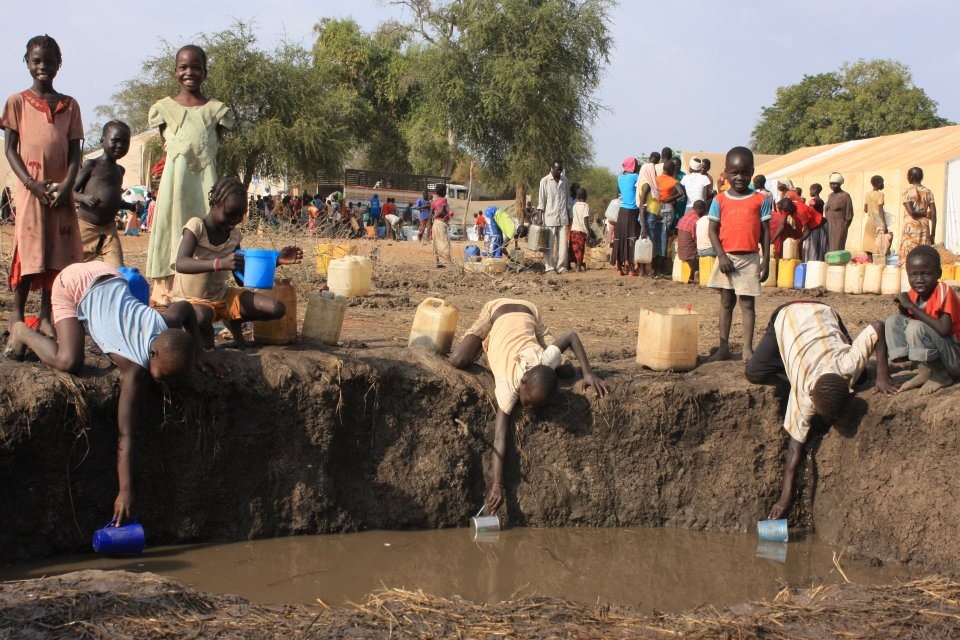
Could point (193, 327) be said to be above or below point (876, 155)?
below

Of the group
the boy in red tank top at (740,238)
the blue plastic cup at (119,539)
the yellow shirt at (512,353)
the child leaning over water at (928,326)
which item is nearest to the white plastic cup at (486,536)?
the yellow shirt at (512,353)

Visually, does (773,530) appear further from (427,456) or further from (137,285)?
(137,285)

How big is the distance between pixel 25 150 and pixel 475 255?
8485 mm

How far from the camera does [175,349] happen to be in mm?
4629

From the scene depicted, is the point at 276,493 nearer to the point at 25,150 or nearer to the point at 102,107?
the point at 25,150

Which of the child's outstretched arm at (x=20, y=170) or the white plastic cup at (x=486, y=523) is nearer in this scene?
the child's outstretched arm at (x=20, y=170)

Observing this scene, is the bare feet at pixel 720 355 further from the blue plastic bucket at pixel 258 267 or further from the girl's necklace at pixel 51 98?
the girl's necklace at pixel 51 98

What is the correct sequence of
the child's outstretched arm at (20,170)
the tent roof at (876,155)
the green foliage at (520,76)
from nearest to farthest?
the child's outstretched arm at (20,170)
the tent roof at (876,155)
the green foliage at (520,76)

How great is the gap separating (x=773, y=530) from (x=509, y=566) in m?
1.56

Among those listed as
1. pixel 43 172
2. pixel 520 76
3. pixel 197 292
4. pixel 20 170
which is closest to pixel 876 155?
pixel 520 76

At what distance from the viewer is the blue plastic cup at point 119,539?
4.55m

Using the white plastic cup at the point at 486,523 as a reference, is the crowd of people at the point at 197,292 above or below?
above

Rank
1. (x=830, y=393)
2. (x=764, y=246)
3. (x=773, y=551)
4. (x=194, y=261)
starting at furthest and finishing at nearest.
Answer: (x=764, y=246)
(x=773, y=551)
(x=830, y=393)
(x=194, y=261)

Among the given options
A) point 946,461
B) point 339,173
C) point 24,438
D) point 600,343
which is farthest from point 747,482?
point 339,173
